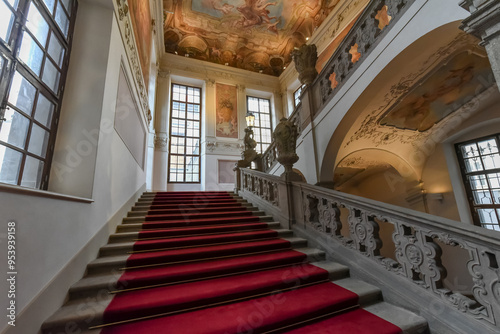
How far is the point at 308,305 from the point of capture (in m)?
2.02

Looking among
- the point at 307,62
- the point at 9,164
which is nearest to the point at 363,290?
the point at 9,164

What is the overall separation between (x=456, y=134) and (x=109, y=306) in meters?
7.02

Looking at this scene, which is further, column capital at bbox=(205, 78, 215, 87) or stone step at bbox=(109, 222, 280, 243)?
column capital at bbox=(205, 78, 215, 87)

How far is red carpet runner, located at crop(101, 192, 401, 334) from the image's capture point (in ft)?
5.92

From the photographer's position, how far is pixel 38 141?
2.17m

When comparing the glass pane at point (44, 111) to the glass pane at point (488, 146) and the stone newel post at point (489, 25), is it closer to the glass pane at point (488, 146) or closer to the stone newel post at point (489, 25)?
the stone newel post at point (489, 25)

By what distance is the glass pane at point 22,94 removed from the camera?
70.7 inches

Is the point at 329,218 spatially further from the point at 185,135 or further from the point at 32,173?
the point at 185,135

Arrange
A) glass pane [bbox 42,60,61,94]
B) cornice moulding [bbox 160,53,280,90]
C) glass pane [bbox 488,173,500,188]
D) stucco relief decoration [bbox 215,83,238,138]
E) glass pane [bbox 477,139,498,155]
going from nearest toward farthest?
glass pane [bbox 42,60,61,94], glass pane [bbox 477,139,498,155], glass pane [bbox 488,173,500,188], cornice moulding [bbox 160,53,280,90], stucco relief decoration [bbox 215,83,238,138]

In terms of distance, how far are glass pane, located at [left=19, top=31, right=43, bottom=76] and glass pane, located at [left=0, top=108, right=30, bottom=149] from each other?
18.2 inches

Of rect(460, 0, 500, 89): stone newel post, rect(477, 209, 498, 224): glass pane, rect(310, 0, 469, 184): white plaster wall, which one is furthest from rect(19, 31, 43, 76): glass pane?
rect(477, 209, 498, 224): glass pane

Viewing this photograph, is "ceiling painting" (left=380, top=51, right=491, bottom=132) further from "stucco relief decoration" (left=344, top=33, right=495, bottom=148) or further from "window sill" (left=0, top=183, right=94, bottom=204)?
"window sill" (left=0, top=183, right=94, bottom=204)

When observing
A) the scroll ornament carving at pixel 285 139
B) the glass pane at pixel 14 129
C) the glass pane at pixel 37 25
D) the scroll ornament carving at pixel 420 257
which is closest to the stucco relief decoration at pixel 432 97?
the scroll ornament carving at pixel 285 139

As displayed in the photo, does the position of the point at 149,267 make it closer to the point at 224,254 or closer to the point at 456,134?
the point at 224,254
